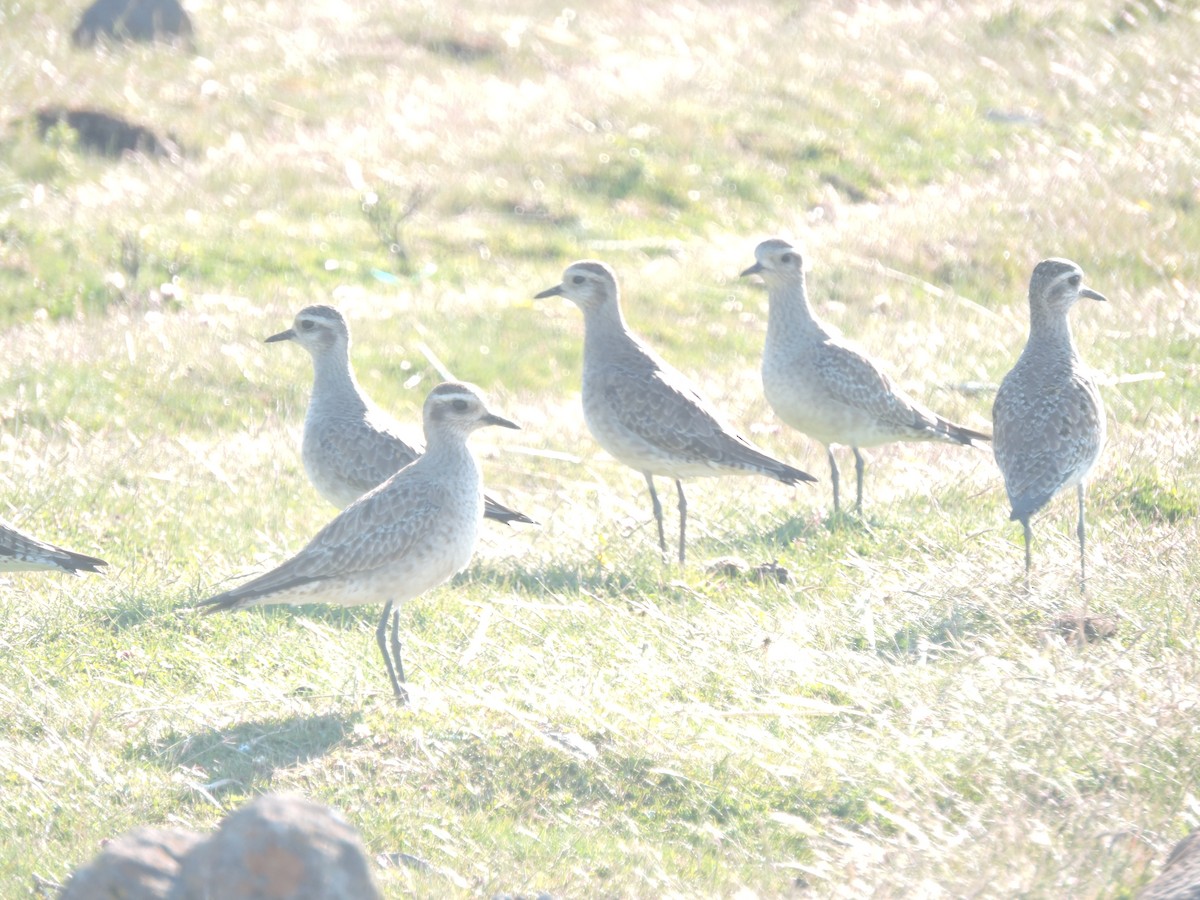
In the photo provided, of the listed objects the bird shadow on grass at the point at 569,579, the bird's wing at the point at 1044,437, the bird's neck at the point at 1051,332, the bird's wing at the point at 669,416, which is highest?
the bird's neck at the point at 1051,332

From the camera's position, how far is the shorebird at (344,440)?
10336mm

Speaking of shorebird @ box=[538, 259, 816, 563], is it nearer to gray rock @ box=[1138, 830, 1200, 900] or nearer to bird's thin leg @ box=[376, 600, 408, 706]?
bird's thin leg @ box=[376, 600, 408, 706]

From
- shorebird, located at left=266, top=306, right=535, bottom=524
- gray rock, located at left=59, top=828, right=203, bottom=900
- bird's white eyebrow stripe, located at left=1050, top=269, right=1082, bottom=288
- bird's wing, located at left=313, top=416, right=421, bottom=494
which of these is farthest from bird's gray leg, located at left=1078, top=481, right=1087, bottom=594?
gray rock, located at left=59, top=828, right=203, bottom=900

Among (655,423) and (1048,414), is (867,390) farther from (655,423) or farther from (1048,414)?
(1048,414)

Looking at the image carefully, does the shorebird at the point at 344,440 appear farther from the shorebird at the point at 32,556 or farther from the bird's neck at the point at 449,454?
the shorebird at the point at 32,556

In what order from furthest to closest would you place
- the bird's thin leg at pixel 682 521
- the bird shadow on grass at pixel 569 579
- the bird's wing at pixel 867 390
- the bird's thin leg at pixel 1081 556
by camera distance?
the bird's wing at pixel 867 390 → the bird's thin leg at pixel 682 521 → the bird shadow on grass at pixel 569 579 → the bird's thin leg at pixel 1081 556

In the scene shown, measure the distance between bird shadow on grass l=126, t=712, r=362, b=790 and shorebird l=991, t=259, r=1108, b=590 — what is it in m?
3.86

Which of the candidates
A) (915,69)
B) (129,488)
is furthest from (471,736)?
(915,69)

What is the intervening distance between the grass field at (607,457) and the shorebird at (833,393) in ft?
1.41

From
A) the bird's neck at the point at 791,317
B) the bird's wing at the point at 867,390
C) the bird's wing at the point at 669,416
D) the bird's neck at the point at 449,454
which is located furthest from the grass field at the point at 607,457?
the bird's neck at the point at 791,317

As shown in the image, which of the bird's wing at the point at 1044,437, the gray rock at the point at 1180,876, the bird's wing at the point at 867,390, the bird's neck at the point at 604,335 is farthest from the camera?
the bird's neck at the point at 604,335

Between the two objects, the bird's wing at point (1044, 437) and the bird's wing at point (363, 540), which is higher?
the bird's wing at point (1044, 437)

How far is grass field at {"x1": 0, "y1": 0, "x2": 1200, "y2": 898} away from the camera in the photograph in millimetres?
6594

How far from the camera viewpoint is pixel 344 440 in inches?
412
